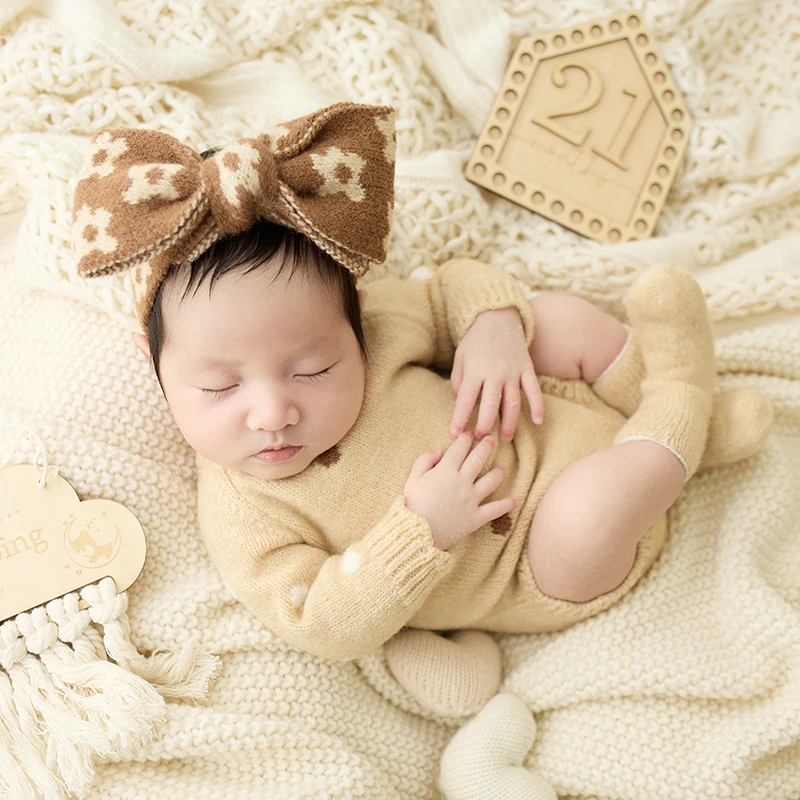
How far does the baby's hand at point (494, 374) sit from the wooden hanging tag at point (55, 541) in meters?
0.52

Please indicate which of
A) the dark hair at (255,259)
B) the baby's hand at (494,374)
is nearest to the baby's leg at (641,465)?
the baby's hand at (494,374)

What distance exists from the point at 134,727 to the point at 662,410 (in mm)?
854

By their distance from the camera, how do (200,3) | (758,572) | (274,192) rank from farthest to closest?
(200,3) → (758,572) → (274,192)

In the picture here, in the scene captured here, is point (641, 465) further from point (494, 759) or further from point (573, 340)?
point (494, 759)

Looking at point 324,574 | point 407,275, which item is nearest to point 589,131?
point 407,275

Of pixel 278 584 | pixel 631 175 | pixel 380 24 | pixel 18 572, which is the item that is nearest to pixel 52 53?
pixel 380 24

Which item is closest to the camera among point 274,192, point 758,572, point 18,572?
point 274,192

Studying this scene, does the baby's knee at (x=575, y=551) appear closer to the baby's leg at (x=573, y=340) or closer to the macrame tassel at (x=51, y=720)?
the baby's leg at (x=573, y=340)

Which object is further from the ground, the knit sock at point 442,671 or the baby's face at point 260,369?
the baby's face at point 260,369

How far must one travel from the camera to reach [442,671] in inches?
47.5

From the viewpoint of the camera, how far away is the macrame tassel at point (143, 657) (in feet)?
3.58

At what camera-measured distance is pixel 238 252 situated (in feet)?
3.39

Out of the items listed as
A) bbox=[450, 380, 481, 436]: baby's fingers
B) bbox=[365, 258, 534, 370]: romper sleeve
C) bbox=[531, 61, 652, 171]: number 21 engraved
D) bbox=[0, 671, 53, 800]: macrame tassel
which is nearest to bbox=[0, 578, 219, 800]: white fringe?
bbox=[0, 671, 53, 800]: macrame tassel

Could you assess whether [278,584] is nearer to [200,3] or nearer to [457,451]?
[457,451]
